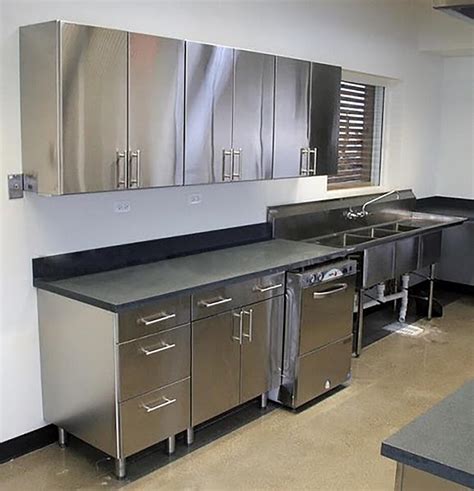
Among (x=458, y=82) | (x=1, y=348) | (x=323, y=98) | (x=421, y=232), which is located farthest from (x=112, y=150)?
(x=458, y=82)

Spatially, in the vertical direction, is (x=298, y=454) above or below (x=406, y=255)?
below

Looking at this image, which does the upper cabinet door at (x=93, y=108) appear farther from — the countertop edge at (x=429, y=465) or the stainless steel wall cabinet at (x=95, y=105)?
the countertop edge at (x=429, y=465)

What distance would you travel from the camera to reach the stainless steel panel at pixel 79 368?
9.42 feet

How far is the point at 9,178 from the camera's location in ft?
9.67

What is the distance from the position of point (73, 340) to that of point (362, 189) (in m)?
3.26

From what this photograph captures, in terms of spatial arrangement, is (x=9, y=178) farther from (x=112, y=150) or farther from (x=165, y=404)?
(x=165, y=404)

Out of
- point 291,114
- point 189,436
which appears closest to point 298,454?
point 189,436

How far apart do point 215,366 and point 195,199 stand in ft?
3.58

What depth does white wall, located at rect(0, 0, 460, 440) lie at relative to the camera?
299 cm

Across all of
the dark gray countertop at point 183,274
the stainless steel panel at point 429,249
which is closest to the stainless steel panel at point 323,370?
the dark gray countertop at point 183,274

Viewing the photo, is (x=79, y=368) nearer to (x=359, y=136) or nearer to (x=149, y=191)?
(x=149, y=191)

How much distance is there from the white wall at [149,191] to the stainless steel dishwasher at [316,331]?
2.45 feet

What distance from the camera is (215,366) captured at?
3.29 metres

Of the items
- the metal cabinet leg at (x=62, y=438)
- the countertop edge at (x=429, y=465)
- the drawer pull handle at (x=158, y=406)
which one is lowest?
the metal cabinet leg at (x=62, y=438)
